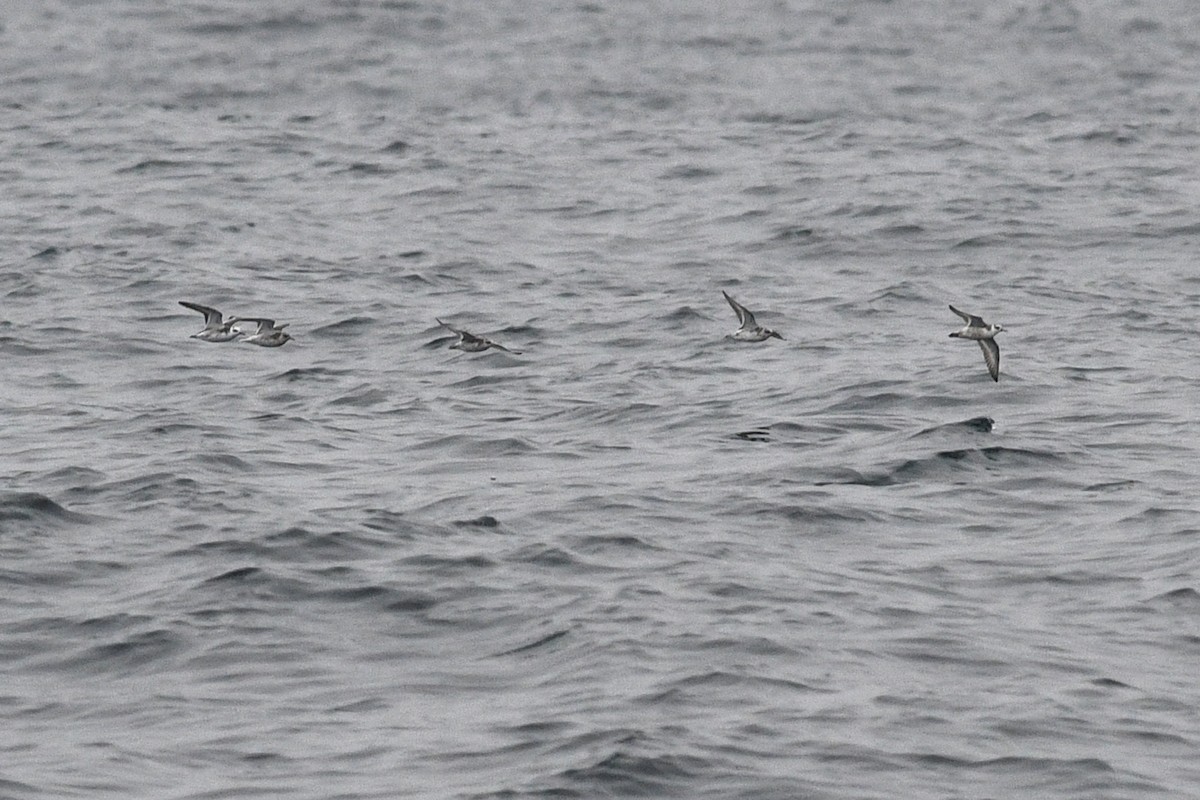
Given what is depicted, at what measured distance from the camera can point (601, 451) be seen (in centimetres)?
2325

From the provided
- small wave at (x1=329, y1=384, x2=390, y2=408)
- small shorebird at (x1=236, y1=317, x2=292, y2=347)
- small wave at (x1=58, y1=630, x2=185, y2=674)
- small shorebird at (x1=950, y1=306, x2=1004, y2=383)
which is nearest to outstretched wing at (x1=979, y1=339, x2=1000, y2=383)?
small shorebird at (x1=950, y1=306, x2=1004, y2=383)

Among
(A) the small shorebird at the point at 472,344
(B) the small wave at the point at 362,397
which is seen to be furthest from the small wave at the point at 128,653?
(A) the small shorebird at the point at 472,344

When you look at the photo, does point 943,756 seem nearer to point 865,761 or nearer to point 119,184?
point 865,761

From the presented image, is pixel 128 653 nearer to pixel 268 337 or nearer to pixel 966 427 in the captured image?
pixel 268 337

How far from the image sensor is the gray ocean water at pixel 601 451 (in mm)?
16016

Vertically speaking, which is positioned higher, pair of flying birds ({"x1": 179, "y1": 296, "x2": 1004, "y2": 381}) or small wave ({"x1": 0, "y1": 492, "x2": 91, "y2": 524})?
small wave ({"x1": 0, "y1": 492, "x2": 91, "y2": 524})

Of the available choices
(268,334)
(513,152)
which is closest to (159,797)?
(268,334)

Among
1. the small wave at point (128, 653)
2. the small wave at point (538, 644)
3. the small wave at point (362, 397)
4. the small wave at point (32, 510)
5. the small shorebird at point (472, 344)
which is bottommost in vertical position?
the small wave at point (362, 397)

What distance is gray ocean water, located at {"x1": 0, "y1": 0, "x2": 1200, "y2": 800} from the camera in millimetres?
16016

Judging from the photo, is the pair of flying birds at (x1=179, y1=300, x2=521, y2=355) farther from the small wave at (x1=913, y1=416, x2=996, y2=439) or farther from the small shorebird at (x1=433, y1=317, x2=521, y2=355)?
the small wave at (x1=913, y1=416, x2=996, y2=439)

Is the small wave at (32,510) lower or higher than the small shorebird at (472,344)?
higher

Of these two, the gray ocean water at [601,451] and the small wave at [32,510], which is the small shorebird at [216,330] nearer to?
the gray ocean water at [601,451]

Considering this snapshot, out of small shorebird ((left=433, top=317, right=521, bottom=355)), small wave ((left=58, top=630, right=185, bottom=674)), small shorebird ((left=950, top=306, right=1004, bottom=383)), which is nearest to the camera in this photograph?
small wave ((left=58, top=630, right=185, bottom=674))

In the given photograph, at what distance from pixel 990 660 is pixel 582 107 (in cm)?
3085
